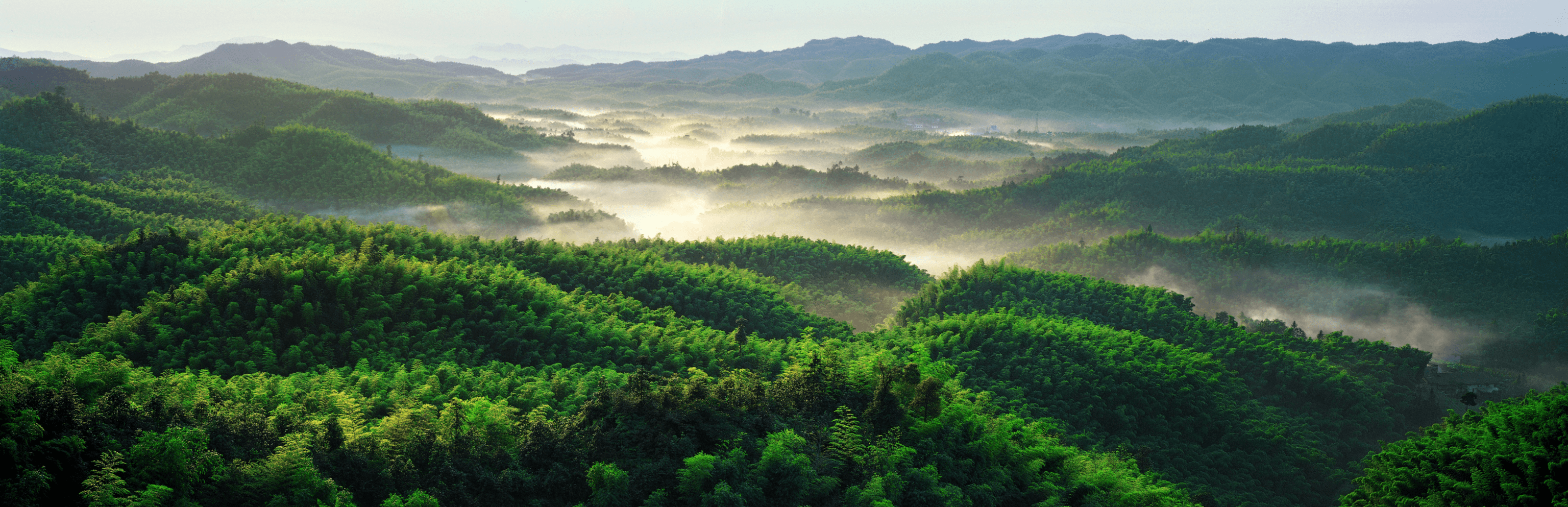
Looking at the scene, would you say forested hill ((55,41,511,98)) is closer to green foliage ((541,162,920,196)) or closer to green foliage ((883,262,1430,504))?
green foliage ((541,162,920,196))

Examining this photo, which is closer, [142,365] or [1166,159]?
[142,365]

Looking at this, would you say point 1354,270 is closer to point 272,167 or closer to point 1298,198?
point 1298,198

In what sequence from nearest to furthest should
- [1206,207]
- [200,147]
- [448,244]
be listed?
1. [448,244]
2. [200,147]
3. [1206,207]

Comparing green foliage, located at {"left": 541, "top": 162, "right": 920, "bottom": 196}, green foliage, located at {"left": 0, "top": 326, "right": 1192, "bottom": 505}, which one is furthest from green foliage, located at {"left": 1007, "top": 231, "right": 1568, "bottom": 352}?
green foliage, located at {"left": 0, "top": 326, "right": 1192, "bottom": 505}

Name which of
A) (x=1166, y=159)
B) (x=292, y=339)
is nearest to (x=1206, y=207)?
(x=1166, y=159)

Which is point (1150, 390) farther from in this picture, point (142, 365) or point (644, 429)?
point (142, 365)

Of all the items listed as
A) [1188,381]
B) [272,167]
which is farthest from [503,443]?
[272,167]
